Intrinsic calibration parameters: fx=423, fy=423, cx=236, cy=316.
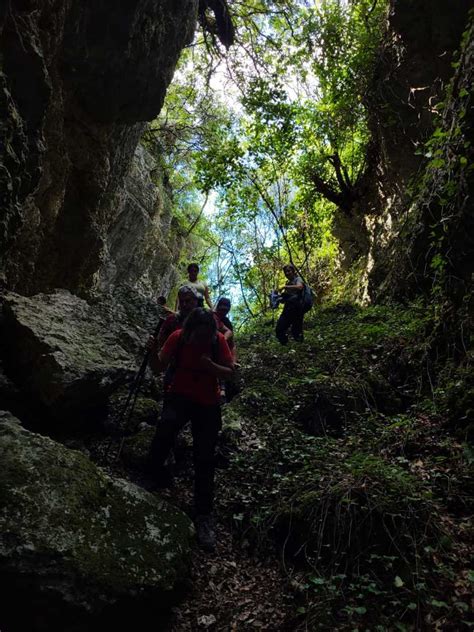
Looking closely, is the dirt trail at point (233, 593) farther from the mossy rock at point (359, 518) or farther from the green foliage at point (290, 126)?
the green foliage at point (290, 126)

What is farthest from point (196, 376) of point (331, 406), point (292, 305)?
point (292, 305)

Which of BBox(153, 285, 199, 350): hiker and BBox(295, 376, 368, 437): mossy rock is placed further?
BBox(295, 376, 368, 437): mossy rock

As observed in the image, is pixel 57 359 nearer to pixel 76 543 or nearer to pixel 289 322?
pixel 76 543

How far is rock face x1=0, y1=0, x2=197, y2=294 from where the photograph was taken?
388 cm

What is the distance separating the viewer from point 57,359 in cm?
450

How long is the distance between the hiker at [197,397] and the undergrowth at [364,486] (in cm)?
63

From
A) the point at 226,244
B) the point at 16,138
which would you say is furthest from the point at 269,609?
Result: the point at 226,244

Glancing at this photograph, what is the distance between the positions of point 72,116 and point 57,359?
4.05 meters

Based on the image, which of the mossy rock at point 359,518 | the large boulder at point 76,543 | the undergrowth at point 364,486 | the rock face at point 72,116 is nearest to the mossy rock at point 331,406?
the undergrowth at point 364,486

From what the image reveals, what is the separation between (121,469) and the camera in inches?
187

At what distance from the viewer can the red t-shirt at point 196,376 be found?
4.42m

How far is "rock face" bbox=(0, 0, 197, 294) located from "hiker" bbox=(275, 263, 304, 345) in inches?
167

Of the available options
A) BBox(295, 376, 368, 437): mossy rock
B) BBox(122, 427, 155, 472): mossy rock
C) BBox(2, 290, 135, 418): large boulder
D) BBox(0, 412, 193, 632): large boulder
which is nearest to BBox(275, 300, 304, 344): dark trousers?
BBox(295, 376, 368, 437): mossy rock

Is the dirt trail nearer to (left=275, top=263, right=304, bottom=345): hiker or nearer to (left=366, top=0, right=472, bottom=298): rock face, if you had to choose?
(left=275, top=263, right=304, bottom=345): hiker
